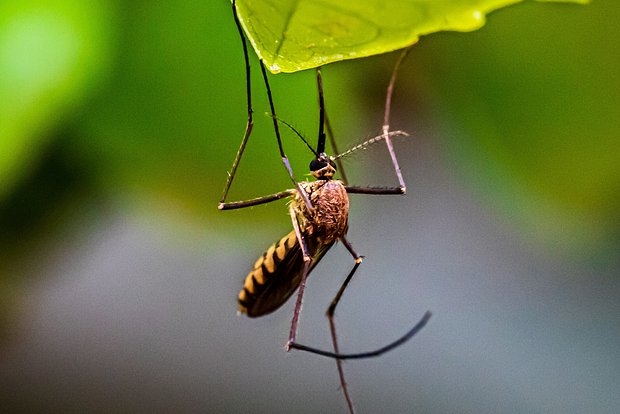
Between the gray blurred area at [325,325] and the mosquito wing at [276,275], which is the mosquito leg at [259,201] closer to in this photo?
the mosquito wing at [276,275]

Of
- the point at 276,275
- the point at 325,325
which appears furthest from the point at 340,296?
the point at 325,325

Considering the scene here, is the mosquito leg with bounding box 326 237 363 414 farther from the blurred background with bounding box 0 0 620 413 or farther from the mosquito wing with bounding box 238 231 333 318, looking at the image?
the blurred background with bounding box 0 0 620 413

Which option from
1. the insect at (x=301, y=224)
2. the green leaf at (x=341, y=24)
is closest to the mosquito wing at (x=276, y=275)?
the insect at (x=301, y=224)

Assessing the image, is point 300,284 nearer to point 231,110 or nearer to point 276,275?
point 276,275

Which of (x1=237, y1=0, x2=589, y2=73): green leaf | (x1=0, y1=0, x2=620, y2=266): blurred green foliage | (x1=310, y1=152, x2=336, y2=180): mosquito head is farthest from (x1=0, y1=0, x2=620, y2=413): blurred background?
(x1=237, y1=0, x2=589, y2=73): green leaf

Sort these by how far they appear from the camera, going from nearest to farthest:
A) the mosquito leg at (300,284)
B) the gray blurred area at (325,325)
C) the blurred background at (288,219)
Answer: the mosquito leg at (300,284) < the blurred background at (288,219) < the gray blurred area at (325,325)
